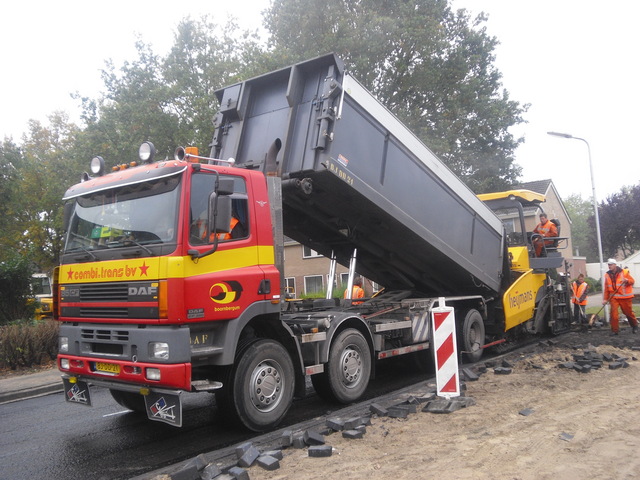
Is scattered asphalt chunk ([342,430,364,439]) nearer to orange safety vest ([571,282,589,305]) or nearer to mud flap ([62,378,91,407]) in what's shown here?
mud flap ([62,378,91,407])

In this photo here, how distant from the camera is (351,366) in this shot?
680 centimetres

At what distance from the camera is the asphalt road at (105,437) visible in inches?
194

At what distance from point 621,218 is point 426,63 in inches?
1005

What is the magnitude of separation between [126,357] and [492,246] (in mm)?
6767

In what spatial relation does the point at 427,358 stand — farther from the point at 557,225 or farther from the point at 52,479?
the point at 52,479

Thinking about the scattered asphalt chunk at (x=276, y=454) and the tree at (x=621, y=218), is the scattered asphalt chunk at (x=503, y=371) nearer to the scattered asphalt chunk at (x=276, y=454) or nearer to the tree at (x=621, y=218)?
the scattered asphalt chunk at (x=276, y=454)

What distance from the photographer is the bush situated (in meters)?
10.6

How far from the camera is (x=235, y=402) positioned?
5324 mm

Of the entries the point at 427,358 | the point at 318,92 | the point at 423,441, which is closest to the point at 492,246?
the point at 427,358

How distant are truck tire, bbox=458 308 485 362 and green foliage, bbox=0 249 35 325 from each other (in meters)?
10.2

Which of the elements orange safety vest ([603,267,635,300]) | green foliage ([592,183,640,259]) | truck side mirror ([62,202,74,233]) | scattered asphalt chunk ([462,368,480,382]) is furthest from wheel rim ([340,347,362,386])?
green foliage ([592,183,640,259])

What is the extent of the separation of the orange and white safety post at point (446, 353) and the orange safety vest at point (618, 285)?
7830mm

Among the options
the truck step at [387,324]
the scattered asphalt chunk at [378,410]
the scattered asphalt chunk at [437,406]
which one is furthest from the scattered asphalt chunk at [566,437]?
the truck step at [387,324]

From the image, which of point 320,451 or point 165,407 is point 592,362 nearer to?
point 320,451
